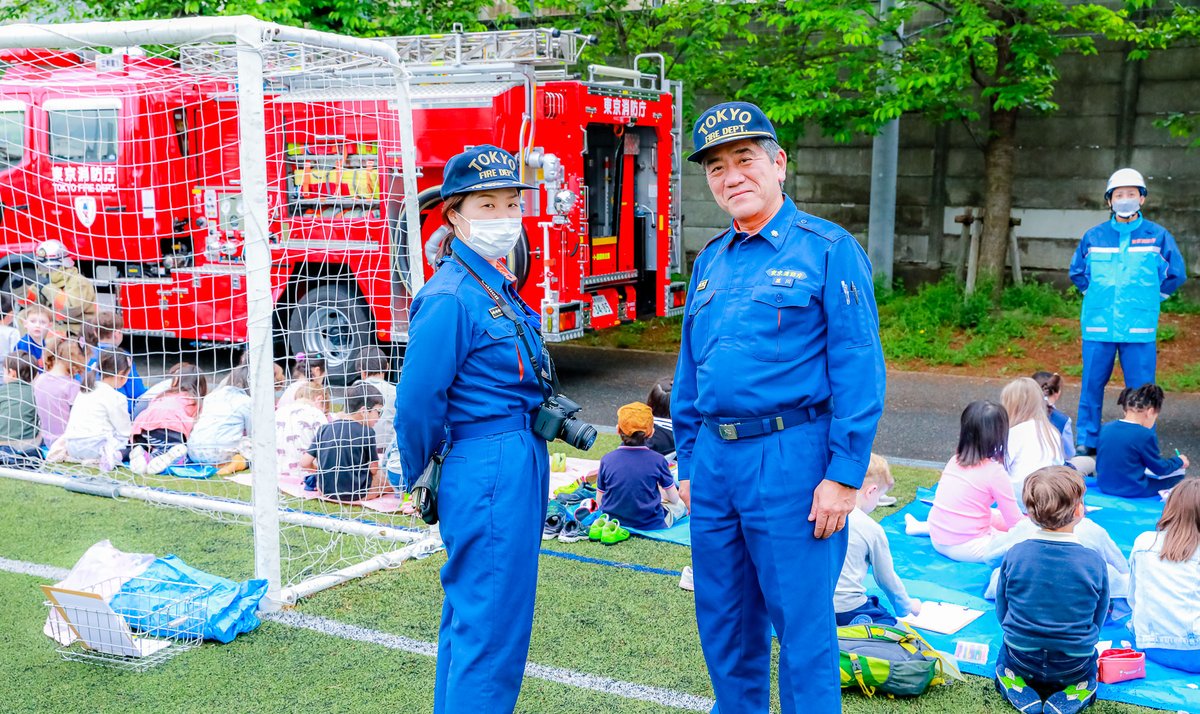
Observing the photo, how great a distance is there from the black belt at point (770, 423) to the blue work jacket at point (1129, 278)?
521 cm

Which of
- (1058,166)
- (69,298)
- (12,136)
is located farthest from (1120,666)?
(12,136)

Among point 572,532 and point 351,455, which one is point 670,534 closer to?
point 572,532

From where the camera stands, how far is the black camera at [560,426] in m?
3.58

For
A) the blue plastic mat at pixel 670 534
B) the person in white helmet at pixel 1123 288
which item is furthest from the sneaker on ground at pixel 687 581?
the person in white helmet at pixel 1123 288

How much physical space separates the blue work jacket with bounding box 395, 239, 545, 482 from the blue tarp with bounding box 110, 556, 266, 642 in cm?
181

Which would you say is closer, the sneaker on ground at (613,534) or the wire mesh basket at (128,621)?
the wire mesh basket at (128,621)

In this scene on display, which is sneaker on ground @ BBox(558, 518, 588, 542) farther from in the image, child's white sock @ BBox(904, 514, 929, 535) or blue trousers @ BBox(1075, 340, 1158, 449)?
blue trousers @ BBox(1075, 340, 1158, 449)

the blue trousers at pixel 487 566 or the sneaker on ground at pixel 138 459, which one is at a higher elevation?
the blue trousers at pixel 487 566

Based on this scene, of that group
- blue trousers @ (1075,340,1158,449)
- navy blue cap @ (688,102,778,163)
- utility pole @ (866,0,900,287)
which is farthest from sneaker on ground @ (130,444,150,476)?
utility pole @ (866,0,900,287)

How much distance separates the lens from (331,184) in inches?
380

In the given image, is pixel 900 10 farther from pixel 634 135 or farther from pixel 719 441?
pixel 719 441

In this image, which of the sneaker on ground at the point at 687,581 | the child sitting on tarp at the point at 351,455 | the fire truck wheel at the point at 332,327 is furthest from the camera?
the fire truck wheel at the point at 332,327

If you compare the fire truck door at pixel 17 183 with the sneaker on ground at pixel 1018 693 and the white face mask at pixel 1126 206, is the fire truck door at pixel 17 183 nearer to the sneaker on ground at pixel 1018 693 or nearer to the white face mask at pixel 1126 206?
the white face mask at pixel 1126 206

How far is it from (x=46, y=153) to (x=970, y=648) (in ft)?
34.1
